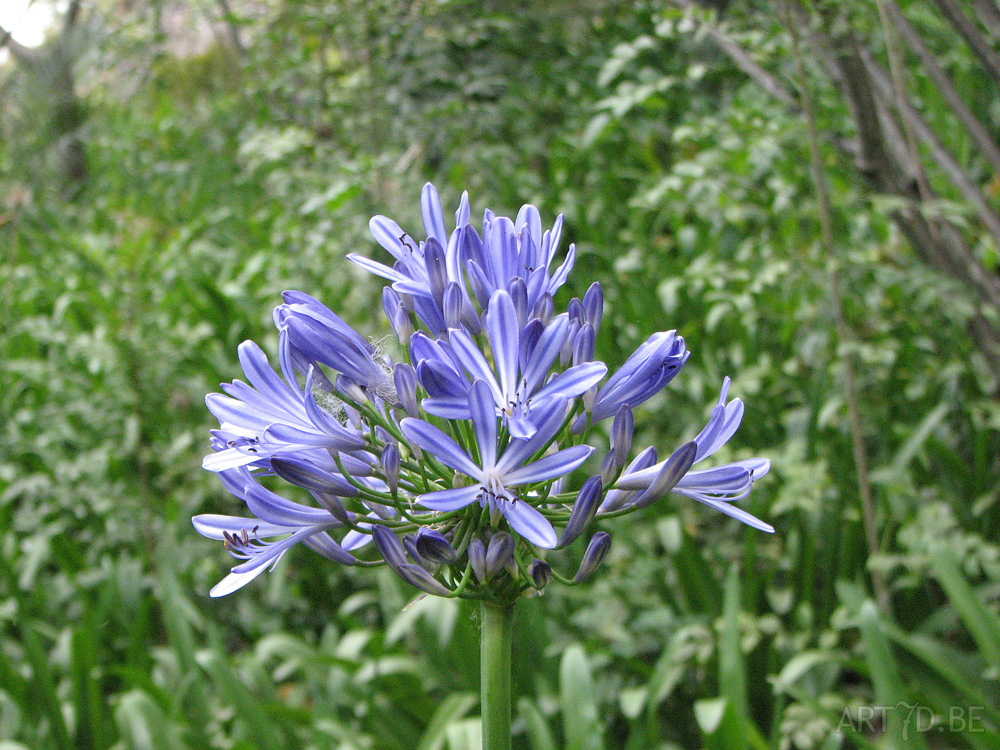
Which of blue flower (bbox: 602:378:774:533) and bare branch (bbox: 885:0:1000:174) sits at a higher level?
blue flower (bbox: 602:378:774:533)

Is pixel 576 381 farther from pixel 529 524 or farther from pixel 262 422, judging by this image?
pixel 262 422

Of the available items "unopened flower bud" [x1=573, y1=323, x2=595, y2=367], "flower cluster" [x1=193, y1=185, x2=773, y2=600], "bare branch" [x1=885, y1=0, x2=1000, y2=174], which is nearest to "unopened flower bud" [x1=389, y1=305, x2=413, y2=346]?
"flower cluster" [x1=193, y1=185, x2=773, y2=600]

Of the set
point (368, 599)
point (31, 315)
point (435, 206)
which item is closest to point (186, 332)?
point (368, 599)

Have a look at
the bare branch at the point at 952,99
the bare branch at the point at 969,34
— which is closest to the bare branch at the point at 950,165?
the bare branch at the point at 952,99

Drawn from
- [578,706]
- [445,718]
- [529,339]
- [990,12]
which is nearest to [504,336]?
[529,339]

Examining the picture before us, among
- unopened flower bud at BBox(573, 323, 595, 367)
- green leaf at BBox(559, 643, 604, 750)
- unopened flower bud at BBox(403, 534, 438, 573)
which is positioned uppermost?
unopened flower bud at BBox(573, 323, 595, 367)

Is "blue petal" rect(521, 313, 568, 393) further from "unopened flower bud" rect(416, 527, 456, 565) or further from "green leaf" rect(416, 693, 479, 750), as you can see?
"green leaf" rect(416, 693, 479, 750)

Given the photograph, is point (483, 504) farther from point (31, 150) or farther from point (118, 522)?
point (31, 150)

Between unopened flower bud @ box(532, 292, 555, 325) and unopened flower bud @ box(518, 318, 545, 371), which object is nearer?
unopened flower bud @ box(518, 318, 545, 371)
